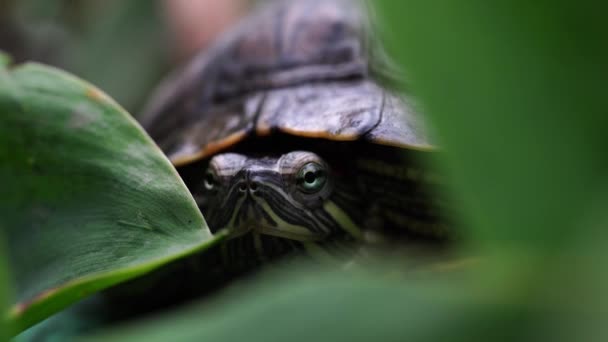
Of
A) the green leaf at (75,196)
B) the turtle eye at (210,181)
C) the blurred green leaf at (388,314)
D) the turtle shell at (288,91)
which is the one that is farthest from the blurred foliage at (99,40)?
the blurred green leaf at (388,314)

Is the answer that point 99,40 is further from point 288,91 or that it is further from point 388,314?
point 388,314

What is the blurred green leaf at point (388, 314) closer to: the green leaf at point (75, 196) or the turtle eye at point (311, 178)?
the green leaf at point (75, 196)

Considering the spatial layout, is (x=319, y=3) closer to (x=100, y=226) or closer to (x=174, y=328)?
(x=100, y=226)

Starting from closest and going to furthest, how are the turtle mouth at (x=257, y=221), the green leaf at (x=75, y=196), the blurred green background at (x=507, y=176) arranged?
the blurred green background at (x=507, y=176)
the green leaf at (x=75, y=196)
the turtle mouth at (x=257, y=221)

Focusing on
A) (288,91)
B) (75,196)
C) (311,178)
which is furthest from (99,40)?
(75,196)

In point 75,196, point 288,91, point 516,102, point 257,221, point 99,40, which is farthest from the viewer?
point 99,40

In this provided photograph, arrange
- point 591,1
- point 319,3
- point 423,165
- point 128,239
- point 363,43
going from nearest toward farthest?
point 591,1
point 128,239
point 423,165
point 363,43
point 319,3

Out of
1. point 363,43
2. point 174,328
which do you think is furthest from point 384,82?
point 174,328
